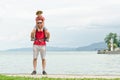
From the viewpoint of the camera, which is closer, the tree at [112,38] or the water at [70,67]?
the water at [70,67]

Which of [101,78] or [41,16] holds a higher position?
[41,16]

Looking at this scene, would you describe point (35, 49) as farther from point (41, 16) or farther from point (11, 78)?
point (11, 78)

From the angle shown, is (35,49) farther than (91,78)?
Yes

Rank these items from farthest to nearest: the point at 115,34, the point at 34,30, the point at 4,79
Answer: the point at 115,34 < the point at 34,30 < the point at 4,79

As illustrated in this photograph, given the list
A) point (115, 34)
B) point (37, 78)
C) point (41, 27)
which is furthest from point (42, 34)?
point (115, 34)

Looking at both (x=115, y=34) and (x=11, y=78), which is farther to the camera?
(x=115, y=34)

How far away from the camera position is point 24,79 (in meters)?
17.2

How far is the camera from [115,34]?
185m

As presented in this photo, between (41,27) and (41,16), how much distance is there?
1.34 ft

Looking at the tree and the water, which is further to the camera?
the tree

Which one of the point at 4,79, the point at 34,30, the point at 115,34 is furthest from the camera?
the point at 115,34

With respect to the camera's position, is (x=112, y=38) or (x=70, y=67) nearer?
(x=70, y=67)

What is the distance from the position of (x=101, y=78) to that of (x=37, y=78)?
2157mm

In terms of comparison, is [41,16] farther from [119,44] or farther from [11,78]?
[119,44]
